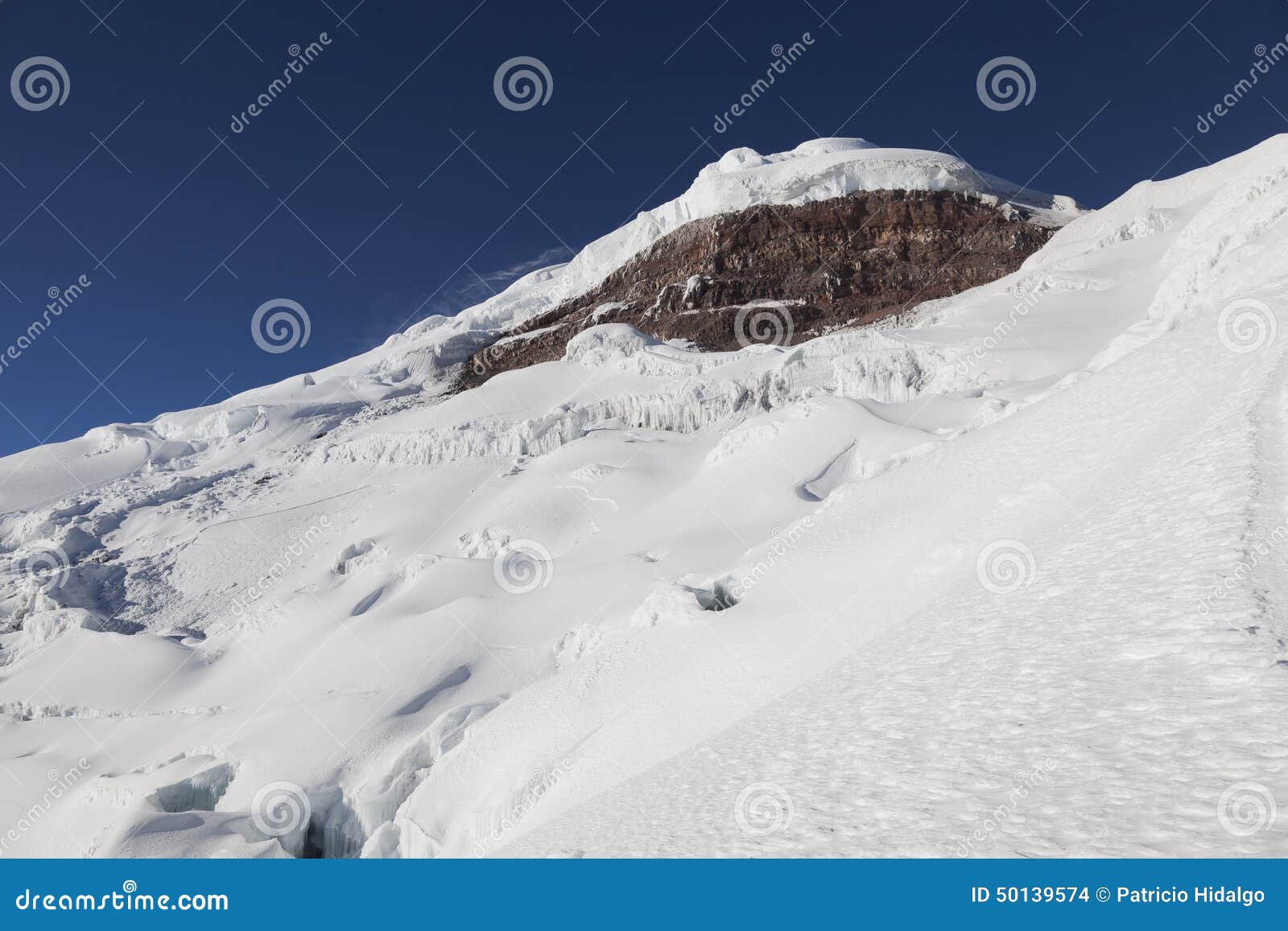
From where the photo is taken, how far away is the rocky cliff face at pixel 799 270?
4206 cm

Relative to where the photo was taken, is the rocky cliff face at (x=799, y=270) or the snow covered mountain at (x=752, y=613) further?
the rocky cliff face at (x=799, y=270)

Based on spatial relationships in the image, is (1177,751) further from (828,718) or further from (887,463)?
(887,463)

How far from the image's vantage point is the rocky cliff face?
42062mm

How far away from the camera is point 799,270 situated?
48.3 meters

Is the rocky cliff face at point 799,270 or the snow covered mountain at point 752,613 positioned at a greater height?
the rocky cliff face at point 799,270

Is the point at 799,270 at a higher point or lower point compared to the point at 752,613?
higher

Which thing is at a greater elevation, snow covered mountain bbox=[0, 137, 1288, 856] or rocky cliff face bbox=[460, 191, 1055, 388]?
rocky cliff face bbox=[460, 191, 1055, 388]

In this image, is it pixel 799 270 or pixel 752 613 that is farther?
pixel 799 270

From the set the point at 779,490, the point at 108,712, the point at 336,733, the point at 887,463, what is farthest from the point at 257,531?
the point at 887,463

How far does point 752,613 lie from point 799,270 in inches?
1761

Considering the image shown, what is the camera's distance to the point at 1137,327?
11.9 meters

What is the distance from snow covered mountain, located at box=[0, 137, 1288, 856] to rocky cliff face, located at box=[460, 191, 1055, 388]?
535 inches

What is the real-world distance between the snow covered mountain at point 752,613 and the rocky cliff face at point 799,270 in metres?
13.6

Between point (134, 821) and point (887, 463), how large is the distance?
39.8ft
